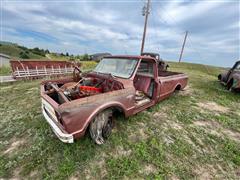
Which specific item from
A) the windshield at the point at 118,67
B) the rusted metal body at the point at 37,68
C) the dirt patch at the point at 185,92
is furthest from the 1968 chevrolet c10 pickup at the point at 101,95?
the rusted metal body at the point at 37,68

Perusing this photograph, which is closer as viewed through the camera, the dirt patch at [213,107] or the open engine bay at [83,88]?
Result: the open engine bay at [83,88]

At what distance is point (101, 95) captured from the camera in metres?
2.34

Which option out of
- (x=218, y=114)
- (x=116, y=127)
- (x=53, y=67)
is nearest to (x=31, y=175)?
(x=116, y=127)

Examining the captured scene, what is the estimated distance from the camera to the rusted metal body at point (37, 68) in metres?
8.92

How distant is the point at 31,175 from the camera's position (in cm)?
208

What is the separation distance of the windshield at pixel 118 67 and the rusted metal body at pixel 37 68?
26.0ft

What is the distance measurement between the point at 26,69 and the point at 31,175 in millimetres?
9361

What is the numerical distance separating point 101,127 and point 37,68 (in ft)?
31.7

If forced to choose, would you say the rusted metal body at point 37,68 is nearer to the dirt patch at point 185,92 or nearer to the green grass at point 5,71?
the green grass at point 5,71

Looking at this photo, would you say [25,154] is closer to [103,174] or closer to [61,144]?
[61,144]

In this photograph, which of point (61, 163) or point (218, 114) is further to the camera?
point (218, 114)

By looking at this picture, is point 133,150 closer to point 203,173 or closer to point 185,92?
point 203,173

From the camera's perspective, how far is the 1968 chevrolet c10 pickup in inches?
81.4

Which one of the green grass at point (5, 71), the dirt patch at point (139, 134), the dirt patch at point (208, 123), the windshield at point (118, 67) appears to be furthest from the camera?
the green grass at point (5, 71)
